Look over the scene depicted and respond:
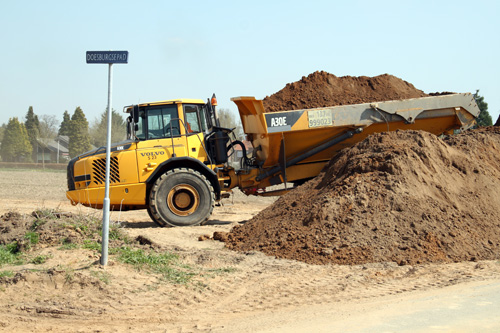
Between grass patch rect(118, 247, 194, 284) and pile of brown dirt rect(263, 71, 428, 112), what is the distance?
5.21 metres

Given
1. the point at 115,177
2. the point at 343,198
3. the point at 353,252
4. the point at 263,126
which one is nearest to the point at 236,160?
the point at 263,126

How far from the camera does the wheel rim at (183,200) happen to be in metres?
11.4

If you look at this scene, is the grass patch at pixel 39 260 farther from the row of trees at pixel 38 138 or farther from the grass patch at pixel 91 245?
the row of trees at pixel 38 138

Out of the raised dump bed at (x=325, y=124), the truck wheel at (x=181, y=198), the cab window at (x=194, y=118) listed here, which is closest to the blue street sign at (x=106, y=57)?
the truck wheel at (x=181, y=198)

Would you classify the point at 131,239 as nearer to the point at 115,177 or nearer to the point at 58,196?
the point at 115,177

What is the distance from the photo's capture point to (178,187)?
11453 millimetres

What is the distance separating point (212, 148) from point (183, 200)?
1315 mm

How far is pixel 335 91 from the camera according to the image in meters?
12.6

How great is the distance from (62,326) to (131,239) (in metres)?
3.17

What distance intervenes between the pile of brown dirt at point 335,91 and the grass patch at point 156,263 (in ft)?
17.1

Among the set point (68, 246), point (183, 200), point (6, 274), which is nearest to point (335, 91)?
point (183, 200)

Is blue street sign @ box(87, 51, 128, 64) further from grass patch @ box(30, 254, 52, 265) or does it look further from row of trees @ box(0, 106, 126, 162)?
row of trees @ box(0, 106, 126, 162)

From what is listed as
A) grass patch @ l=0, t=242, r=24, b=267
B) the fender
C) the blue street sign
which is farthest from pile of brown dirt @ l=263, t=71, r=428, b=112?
grass patch @ l=0, t=242, r=24, b=267

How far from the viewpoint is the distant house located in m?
70.0
